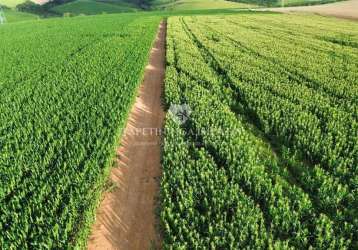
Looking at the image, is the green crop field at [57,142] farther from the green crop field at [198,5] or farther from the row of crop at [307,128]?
the green crop field at [198,5]

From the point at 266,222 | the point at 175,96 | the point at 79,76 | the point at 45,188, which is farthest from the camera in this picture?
the point at 79,76

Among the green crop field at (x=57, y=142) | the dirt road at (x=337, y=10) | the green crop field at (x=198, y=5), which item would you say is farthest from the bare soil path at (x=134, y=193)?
the green crop field at (x=198, y=5)

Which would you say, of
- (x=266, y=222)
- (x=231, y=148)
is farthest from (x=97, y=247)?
(x=231, y=148)

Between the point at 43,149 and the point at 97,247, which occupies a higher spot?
the point at 43,149

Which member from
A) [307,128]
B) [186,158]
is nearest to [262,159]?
[186,158]

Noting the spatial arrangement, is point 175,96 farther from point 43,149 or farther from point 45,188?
point 45,188

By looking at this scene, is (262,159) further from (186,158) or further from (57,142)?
(57,142)
